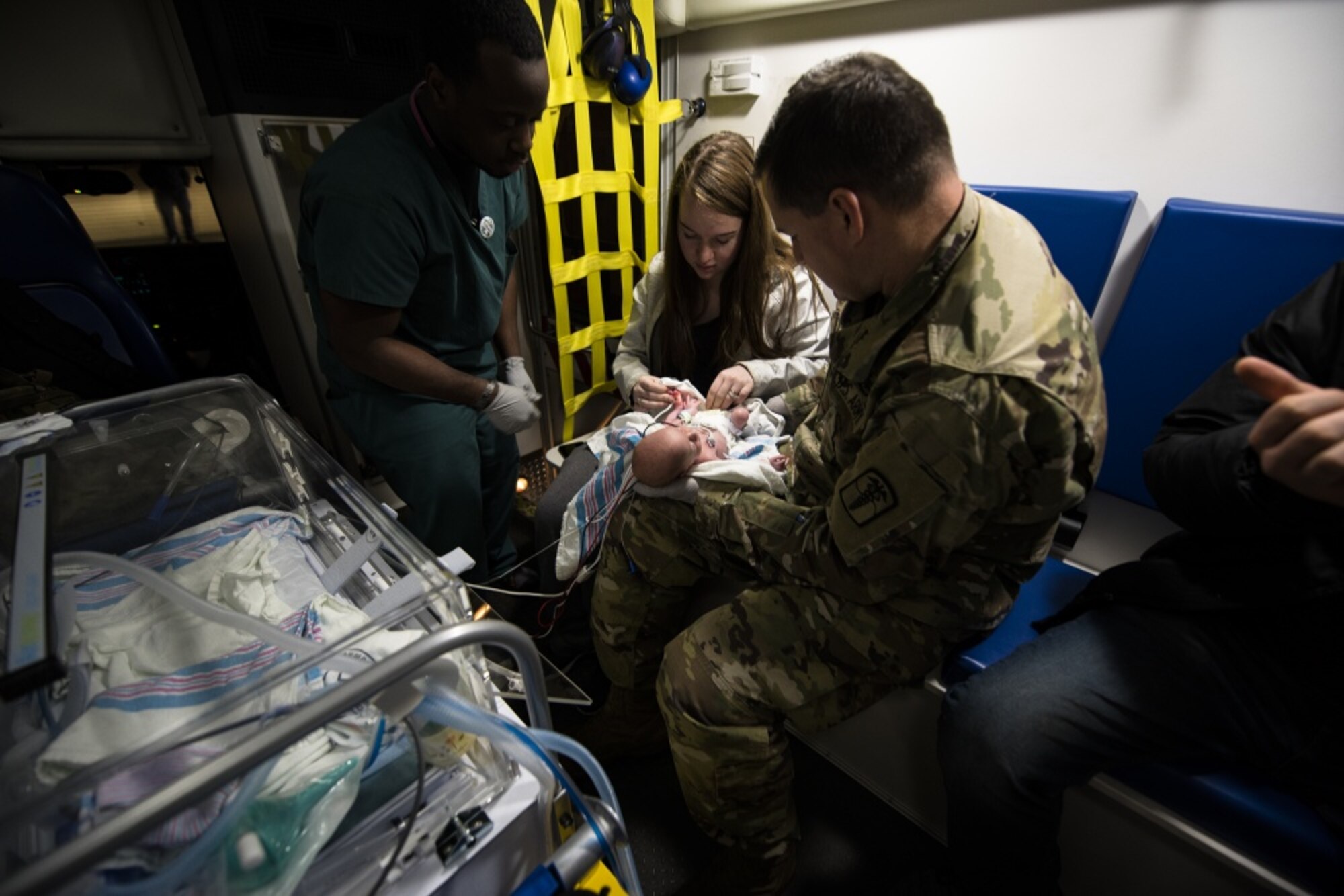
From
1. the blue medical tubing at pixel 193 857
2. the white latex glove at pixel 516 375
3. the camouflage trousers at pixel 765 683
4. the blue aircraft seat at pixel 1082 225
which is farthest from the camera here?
the white latex glove at pixel 516 375

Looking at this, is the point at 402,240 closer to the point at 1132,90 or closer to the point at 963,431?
the point at 963,431

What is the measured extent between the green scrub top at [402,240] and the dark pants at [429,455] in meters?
0.07

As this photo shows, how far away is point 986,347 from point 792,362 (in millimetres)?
998

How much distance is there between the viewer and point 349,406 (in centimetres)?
167

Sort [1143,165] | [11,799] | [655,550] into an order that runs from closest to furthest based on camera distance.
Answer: [11,799]
[655,550]
[1143,165]

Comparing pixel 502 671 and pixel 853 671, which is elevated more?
pixel 502 671

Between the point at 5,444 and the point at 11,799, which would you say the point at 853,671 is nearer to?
the point at 11,799

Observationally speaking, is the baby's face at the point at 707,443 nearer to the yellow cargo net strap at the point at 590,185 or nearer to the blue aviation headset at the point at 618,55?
the yellow cargo net strap at the point at 590,185

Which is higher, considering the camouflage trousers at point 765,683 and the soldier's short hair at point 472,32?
the soldier's short hair at point 472,32

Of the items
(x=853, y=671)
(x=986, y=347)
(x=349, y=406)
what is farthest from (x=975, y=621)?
(x=349, y=406)

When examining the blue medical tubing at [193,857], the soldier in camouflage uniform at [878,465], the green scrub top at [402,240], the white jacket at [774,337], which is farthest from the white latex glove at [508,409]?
the blue medical tubing at [193,857]

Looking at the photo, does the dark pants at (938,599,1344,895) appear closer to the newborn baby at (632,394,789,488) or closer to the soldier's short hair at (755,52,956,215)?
the newborn baby at (632,394,789,488)

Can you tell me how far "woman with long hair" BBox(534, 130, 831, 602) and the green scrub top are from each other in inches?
20.7

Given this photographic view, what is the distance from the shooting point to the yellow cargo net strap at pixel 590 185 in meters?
1.89
